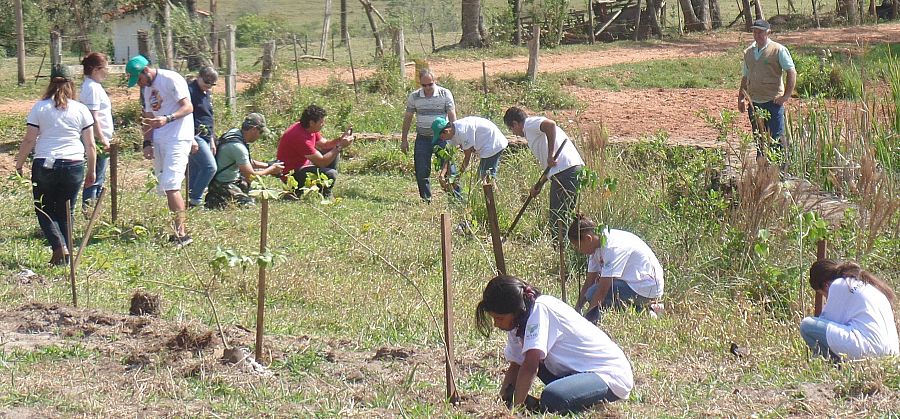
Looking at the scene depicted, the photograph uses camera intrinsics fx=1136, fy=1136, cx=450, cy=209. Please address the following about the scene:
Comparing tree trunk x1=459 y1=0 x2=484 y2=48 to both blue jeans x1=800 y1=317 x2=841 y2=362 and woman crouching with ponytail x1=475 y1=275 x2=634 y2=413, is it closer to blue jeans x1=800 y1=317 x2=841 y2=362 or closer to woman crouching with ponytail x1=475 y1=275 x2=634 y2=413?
blue jeans x1=800 y1=317 x2=841 y2=362

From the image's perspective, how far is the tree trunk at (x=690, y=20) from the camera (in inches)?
1239

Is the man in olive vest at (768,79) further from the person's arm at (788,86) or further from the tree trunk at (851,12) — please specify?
the tree trunk at (851,12)

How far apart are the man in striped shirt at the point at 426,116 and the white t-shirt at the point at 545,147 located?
78.8 inches

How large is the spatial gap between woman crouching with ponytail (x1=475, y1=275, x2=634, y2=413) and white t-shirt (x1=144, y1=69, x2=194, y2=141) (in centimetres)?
455

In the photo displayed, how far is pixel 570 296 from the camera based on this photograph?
8438mm

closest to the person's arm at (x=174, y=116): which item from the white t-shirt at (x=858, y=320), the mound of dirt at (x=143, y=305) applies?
the mound of dirt at (x=143, y=305)

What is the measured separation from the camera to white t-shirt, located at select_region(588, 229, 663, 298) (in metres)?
7.51

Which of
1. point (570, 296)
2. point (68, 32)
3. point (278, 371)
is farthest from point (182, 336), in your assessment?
point (68, 32)

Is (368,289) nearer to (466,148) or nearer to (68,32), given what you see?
(466,148)

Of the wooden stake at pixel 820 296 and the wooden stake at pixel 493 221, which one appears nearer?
the wooden stake at pixel 493 221

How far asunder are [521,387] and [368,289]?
3014 millimetres

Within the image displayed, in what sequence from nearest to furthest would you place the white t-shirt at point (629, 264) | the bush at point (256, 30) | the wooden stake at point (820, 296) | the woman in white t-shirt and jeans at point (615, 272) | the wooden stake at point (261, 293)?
the wooden stake at point (261, 293)
the wooden stake at point (820, 296)
the woman in white t-shirt and jeans at point (615, 272)
the white t-shirt at point (629, 264)
the bush at point (256, 30)

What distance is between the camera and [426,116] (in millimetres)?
11703

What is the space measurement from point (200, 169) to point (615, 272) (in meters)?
4.41
